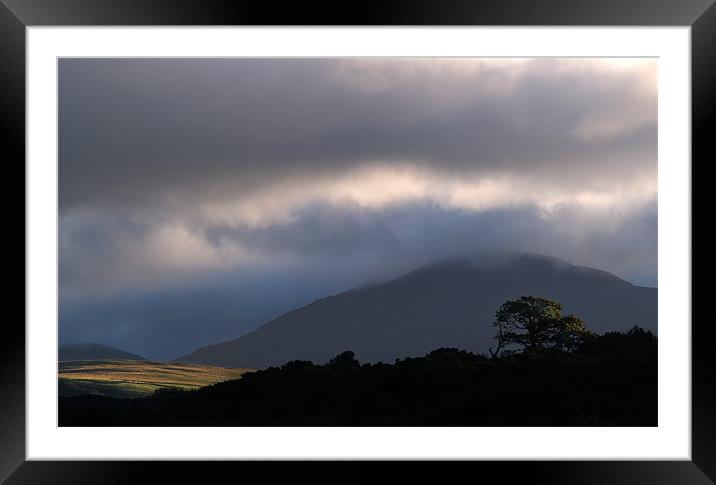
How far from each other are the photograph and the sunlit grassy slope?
34 mm

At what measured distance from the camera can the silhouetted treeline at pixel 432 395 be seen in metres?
9.15

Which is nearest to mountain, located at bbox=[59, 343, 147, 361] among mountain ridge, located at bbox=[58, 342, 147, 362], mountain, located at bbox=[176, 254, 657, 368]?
mountain ridge, located at bbox=[58, 342, 147, 362]

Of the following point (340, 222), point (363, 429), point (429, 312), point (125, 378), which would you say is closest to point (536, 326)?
point (429, 312)

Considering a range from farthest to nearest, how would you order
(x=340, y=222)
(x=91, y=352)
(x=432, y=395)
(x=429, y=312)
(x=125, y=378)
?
(x=429, y=312) → (x=340, y=222) → (x=91, y=352) → (x=125, y=378) → (x=432, y=395)

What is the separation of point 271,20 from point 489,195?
870 cm

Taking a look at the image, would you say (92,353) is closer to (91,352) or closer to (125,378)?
(91,352)

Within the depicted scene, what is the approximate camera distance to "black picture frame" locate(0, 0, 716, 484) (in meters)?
2.87

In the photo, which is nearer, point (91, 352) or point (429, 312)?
point (91, 352)

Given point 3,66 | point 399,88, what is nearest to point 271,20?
point 3,66

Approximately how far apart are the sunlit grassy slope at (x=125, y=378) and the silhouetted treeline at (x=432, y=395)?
0.56ft

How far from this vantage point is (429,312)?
11312mm

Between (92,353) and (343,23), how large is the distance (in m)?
9.20

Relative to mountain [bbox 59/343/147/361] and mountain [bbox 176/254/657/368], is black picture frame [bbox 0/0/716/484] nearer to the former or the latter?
mountain [bbox 176/254/657/368]

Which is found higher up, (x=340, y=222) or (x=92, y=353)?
(x=340, y=222)
